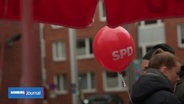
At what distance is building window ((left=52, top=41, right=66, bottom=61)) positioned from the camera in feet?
136

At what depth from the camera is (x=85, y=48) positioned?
130 ft

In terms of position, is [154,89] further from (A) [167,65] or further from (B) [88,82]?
(B) [88,82]

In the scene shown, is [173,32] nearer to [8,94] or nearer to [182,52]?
[182,52]

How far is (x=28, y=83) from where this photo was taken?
1.75 meters

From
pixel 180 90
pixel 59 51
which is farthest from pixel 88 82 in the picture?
pixel 180 90

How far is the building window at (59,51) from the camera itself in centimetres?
4137

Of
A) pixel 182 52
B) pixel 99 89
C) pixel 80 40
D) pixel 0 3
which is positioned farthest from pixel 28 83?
pixel 80 40

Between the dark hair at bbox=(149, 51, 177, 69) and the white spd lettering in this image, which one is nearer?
the dark hair at bbox=(149, 51, 177, 69)

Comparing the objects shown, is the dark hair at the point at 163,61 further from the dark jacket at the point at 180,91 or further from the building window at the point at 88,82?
the building window at the point at 88,82

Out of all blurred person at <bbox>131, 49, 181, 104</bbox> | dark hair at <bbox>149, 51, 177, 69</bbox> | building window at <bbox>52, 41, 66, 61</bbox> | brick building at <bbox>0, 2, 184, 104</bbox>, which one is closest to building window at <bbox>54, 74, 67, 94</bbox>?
brick building at <bbox>0, 2, 184, 104</bbox>

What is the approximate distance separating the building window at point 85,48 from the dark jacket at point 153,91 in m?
35.7

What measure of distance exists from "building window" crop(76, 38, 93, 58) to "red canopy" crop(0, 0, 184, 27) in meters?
35.0

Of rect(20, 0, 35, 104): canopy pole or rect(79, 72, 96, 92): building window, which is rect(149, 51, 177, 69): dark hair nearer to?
rect(20, 0, 35, 104): canopy pole

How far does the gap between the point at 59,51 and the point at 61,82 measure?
8.97 ft
